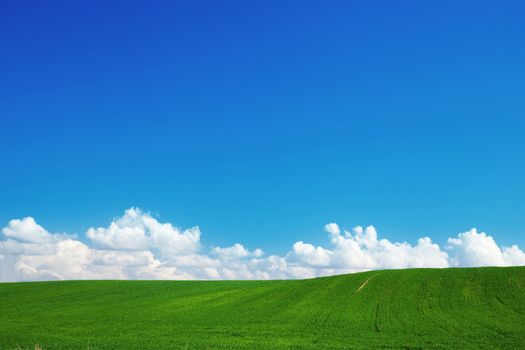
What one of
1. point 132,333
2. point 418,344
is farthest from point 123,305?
point 418,344

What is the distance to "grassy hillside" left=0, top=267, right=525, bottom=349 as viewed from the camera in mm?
34875

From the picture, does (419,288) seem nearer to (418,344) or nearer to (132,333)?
(418,344)

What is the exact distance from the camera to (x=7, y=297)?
72.6 meters

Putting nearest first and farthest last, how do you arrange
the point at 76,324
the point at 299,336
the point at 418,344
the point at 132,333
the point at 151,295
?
the point at 418,344, the point at 299,336, the point at 132,333, the point at 76,324, the point at 151,295

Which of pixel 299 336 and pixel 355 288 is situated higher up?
pixel 355 288

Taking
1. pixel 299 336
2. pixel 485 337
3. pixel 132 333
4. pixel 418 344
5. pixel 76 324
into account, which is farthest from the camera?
pixel 76 324

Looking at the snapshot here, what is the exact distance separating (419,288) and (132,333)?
33.8 meters

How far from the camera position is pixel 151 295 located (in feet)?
229

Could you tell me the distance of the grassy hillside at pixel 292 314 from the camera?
34.9 metres

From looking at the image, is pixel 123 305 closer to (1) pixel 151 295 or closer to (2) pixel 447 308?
(1) pixel 151 295

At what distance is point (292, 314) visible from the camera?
48562mm

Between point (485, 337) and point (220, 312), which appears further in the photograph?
point (220, 312)

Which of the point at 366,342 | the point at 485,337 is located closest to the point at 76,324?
the point at 366,342

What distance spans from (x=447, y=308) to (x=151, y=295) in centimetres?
3859
